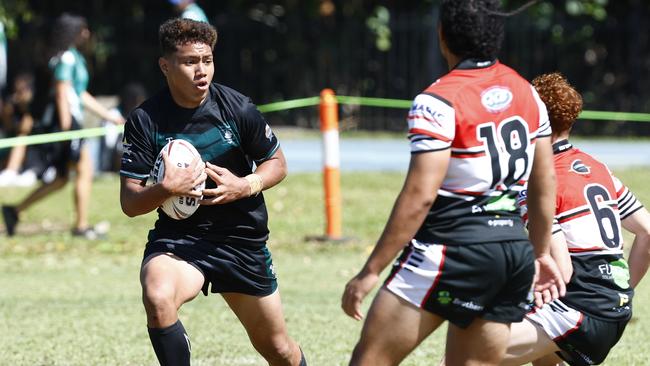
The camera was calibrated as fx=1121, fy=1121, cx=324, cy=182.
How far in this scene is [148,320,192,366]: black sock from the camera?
5.03m

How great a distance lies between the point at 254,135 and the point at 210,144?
0.74 feet

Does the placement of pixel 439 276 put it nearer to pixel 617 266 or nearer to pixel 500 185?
pixel 500 185

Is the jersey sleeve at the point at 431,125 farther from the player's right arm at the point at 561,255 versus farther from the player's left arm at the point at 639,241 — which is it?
the player's left arm at the point at 639,241

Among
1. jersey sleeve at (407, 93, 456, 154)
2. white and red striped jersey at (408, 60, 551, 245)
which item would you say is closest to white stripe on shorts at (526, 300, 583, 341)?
white and red striped jersey at (408, 60, 551, 245)

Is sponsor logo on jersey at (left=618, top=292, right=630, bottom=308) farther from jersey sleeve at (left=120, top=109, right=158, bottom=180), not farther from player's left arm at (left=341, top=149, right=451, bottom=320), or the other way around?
jersey sleeve at (left=120, top=109, right=158, bottom=180)

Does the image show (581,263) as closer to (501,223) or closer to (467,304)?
(501,223)

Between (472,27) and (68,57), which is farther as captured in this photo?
(68,57)

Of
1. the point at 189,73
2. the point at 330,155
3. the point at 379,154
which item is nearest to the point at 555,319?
the point at 189,73

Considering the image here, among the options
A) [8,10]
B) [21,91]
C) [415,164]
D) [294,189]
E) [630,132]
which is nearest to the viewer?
[415,164]

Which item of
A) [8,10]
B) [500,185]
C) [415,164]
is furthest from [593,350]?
[8,10]

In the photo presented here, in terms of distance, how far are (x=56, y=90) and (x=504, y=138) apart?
8.33m

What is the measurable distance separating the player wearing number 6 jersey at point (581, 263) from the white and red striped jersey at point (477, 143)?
2.28ft

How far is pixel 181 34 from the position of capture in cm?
537

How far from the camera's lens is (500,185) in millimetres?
4191
